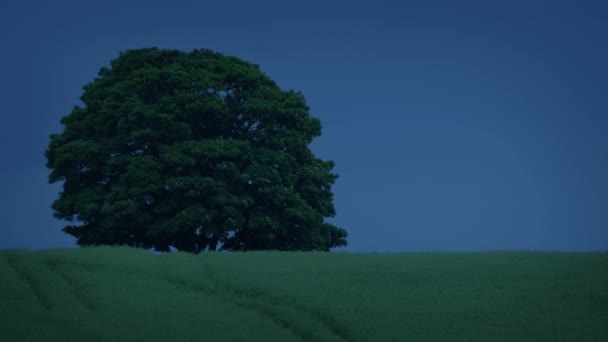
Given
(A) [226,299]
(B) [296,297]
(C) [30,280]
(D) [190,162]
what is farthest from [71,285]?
(D) [190,162]

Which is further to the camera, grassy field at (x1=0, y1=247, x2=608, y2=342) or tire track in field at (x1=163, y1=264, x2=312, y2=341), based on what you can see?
tire track in field at (x1=163, y1=264, x2=312, y2=341)

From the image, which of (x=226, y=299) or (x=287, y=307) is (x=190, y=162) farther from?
(x=287, y=307)

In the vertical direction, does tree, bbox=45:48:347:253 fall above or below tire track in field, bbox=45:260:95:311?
above

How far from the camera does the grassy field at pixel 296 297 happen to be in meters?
20.1

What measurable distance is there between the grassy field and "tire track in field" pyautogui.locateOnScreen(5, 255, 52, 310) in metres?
0.08

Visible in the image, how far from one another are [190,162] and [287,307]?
20.1 m

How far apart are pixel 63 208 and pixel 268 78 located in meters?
15.8

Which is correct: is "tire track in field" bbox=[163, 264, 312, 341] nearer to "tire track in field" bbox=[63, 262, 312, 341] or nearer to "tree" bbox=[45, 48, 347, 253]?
"tire track in field" bbox=[63, 262, 312, 341]

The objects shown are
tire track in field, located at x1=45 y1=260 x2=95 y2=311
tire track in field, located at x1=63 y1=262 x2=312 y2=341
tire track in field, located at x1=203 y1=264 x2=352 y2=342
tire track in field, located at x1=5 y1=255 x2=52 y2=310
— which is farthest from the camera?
tire track in field, located at x1=45 y1=260 x2=95 y2=311

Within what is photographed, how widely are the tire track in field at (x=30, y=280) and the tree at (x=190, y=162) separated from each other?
11554 millimetres

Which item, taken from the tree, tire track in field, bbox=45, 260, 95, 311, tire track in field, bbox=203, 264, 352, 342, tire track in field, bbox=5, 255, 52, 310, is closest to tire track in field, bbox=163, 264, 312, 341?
tire track in field, bbox=203, 264, 352, 342

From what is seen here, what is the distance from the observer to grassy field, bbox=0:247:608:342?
2006cm

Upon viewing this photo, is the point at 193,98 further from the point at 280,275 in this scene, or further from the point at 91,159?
the point at 280,275

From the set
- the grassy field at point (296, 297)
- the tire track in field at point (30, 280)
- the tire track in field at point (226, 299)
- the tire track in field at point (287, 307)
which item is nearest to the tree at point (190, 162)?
the grassy field at point (296, 297)
